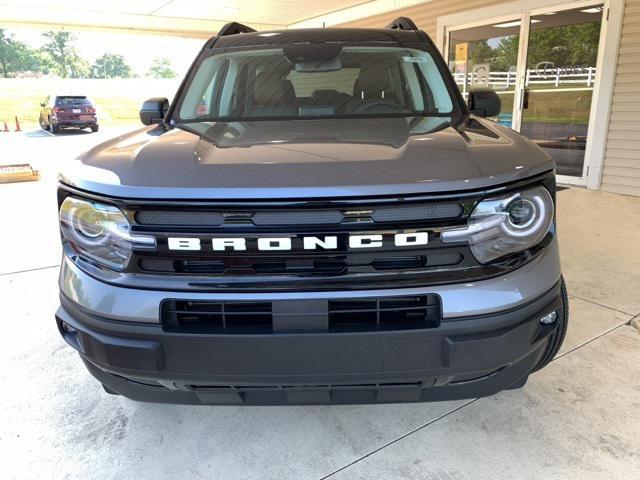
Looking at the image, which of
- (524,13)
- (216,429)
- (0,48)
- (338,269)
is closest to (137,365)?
(338,269)

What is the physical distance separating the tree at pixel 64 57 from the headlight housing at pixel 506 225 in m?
45.7

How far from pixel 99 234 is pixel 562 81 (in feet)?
25.4

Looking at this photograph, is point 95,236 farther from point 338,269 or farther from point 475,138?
point 475,138

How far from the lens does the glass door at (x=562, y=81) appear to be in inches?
275

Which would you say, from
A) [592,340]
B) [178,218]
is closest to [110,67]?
[592,340]

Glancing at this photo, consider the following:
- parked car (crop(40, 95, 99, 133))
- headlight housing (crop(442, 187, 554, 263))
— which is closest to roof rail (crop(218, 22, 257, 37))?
headlight housing (crop(442, 187, 554, 263))

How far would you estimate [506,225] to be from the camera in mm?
1452

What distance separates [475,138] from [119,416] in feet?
6.28

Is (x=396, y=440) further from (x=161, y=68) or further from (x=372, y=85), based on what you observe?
(x=161, y=68)

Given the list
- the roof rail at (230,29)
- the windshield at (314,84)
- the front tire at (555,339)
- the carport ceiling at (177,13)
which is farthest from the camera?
the carport ceiling at (177,13)

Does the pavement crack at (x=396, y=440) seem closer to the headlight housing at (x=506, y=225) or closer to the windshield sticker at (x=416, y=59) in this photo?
the headlight housing at (x=506, y=225)

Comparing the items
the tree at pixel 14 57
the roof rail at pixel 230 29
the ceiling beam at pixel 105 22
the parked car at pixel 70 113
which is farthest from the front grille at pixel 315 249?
the tree at pixel 14 57

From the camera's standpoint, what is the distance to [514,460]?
6.15ft

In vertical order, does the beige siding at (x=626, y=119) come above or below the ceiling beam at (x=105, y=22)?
below
